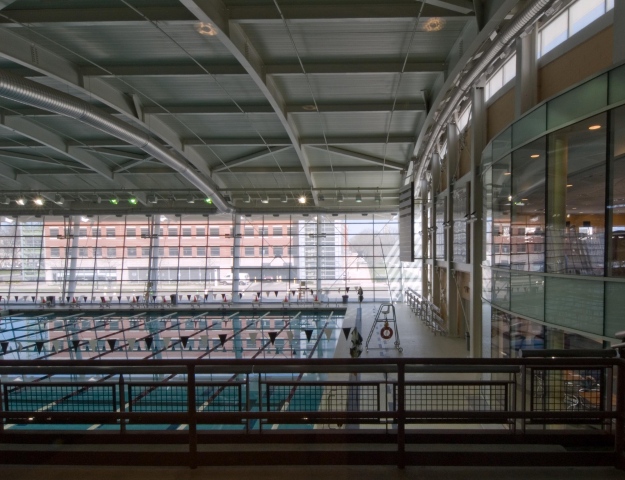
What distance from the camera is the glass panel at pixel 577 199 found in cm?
481

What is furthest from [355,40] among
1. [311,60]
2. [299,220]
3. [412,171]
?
[299,220]

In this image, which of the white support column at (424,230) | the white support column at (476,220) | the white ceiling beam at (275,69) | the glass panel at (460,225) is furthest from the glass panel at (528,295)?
the white support column at (424,230)

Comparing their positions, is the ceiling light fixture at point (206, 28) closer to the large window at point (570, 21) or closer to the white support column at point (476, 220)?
the large window at point (570, 21)

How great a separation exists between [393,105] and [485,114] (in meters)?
2.52

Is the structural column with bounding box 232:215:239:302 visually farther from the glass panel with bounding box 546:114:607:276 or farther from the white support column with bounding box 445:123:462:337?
the glass panel with bounding box 546:114:607:276

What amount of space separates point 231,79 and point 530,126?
25.5 feet

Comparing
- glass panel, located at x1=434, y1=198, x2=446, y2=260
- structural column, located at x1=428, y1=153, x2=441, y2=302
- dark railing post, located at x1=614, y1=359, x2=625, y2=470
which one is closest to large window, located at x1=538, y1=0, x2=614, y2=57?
dark railing post, located at x1=614, y1=359, x2=625, y2=470

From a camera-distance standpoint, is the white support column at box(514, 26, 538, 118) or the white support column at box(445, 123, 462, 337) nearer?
the white support column at box(514, 26, 538, 118)

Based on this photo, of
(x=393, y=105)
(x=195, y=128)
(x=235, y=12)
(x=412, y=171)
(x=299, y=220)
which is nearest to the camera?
(x=235, y=12)

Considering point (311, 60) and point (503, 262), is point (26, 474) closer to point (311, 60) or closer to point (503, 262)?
point (503, 262)

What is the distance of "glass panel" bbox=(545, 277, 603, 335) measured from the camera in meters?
4.77

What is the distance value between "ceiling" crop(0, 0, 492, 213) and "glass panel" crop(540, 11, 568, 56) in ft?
4.28

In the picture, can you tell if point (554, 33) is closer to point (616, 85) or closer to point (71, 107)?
point (616, 85)

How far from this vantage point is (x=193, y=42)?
30.5 ft
